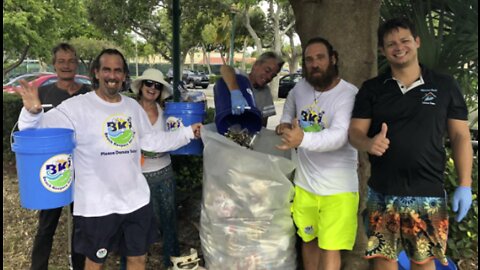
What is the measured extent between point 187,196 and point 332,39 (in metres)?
2.17

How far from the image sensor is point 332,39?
9.66 feet

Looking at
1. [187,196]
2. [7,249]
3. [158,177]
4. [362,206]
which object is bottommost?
[7,249]

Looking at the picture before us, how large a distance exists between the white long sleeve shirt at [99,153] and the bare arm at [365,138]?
1.28 meters

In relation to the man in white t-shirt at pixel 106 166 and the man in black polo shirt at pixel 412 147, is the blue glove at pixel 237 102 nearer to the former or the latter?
the man in white t-shirt at pixel 106 166

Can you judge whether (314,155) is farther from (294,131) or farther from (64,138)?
(64,138)

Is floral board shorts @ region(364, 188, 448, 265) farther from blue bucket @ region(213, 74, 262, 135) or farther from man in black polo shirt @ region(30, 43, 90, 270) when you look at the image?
man in black polo shirt @ region(30, 43, 90, 270)

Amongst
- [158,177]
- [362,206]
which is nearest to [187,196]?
[158,177]

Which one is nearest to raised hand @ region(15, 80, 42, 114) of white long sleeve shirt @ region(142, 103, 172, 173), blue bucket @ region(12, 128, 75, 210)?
blue bucket @ region(12, 128, 75, 210)

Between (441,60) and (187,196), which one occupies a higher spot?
(441,60)

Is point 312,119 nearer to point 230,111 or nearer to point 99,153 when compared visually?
point 230,111

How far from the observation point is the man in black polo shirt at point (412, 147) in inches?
80.8

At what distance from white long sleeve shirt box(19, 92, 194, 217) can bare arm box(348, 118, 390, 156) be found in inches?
50.4

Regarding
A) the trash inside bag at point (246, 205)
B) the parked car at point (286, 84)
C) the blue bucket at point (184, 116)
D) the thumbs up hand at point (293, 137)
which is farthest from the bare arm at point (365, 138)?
the parked car at point (286, 84)

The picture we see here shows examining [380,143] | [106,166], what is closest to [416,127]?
[380,143]
